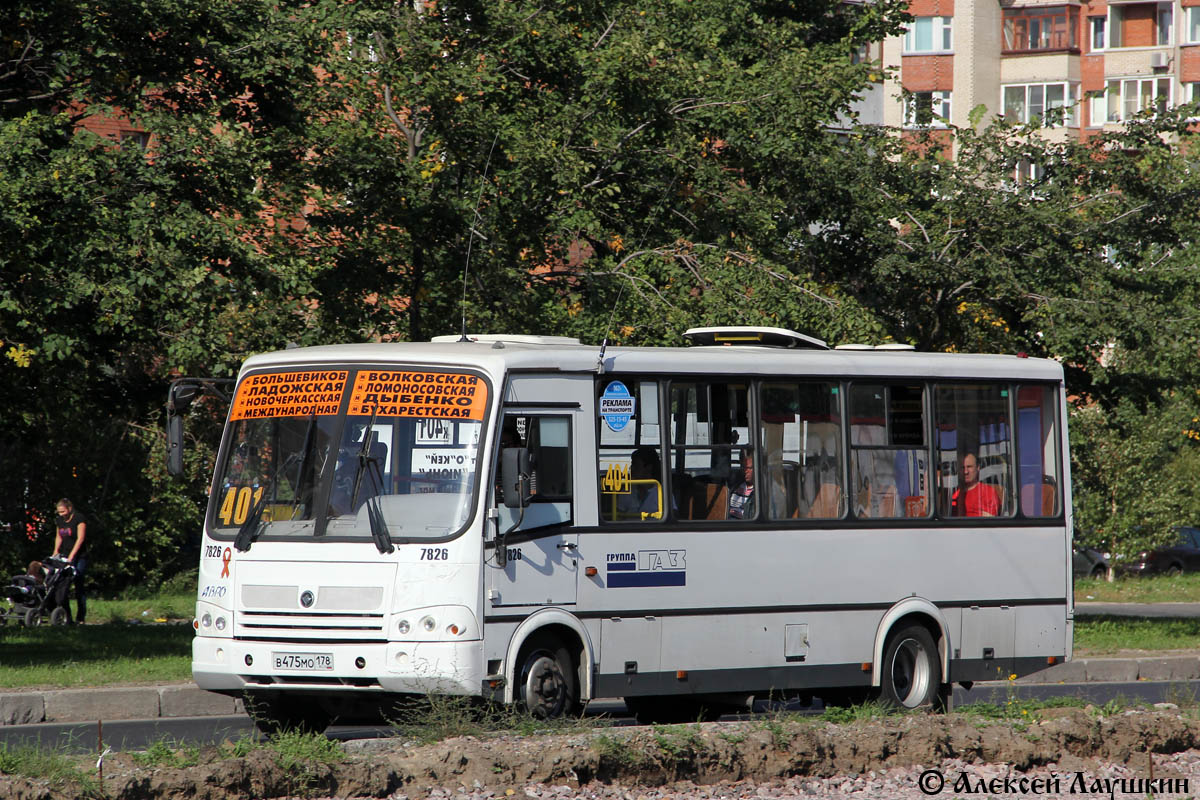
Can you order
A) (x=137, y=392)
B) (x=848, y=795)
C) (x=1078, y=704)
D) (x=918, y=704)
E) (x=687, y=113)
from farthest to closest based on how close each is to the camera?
1. (x=687, y=113)
2. (x=137, y=392)
3. (x=918, y=704)
4. (x=1078, y=704)
5. (x=848, y=795)

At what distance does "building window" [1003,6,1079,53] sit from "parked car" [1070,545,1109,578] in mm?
27940

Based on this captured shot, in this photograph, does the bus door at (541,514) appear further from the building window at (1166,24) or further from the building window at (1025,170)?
the building window at (1166,24)

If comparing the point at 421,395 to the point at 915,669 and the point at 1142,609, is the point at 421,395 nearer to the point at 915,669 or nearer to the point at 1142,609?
the point at 915,669

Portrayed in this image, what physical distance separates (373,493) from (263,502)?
93 centimetres

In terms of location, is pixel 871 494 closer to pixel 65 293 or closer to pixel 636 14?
pixel 65 293

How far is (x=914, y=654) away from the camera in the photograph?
13.8 m

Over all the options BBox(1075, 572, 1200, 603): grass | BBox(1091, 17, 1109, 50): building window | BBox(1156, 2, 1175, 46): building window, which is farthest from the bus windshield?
BBox(1156, 2, 1175, 46): building window

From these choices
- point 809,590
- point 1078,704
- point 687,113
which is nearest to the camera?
point 1078,704

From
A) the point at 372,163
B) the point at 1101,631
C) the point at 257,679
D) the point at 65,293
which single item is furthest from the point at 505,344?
the point at 1101,631

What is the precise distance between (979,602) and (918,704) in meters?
1.05

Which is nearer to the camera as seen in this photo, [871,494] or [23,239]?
[871,494]

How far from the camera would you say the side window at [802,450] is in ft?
42.9

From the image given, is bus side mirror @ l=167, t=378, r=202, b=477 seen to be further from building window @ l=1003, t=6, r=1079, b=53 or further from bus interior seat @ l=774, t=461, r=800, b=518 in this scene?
building window @ l=1003, t=6, r=1079, b=53

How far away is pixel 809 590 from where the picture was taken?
13086 mm
